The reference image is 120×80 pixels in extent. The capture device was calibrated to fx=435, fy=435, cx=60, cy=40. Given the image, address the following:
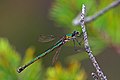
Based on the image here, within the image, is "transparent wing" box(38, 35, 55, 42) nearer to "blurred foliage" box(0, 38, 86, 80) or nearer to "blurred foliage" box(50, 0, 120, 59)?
"blurred foliage" box(0, 38, 86, 80)

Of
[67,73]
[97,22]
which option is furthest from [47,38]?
[97,22]

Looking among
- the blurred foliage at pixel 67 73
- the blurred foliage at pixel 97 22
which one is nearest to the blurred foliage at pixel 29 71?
the blurred foliage at pixel 67 73

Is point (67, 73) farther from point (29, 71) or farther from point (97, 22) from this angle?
point (97, 22)

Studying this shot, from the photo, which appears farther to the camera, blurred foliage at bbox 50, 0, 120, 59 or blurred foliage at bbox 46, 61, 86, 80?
blurred foliage at bbox 50, 0, 120, 59

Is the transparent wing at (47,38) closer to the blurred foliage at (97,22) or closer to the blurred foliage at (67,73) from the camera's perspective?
the blurred foliage at (67,73)

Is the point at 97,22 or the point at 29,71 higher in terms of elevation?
the point at 97,22

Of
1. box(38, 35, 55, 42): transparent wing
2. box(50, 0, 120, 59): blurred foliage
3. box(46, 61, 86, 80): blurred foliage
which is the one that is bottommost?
box(46, 61, 86, 80): blurred foliage

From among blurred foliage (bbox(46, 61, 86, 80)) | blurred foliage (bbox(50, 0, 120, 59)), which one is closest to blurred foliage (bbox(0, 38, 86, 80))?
blurred foliage (bbox(46, 61, 86, 80))

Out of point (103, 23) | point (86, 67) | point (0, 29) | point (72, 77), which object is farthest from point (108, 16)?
point (0, 29)
